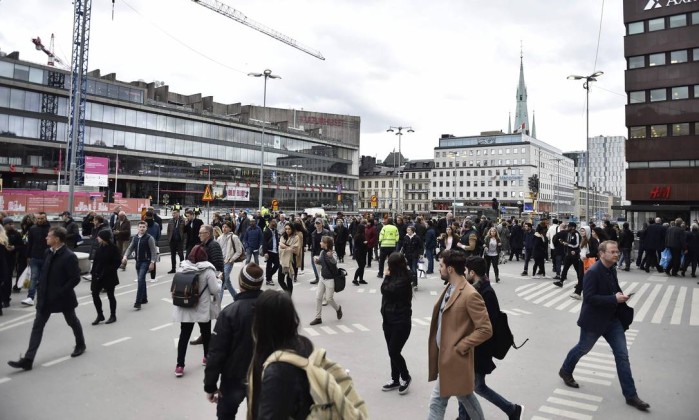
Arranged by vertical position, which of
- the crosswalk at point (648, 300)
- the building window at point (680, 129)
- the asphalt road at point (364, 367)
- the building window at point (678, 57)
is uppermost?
the building window at point (678, 57)

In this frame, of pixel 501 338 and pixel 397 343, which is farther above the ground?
pixel 501 338

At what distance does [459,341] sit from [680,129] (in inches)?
1586

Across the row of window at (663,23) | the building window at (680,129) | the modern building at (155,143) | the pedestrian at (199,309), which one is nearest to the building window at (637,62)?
the row of window at (663,23)

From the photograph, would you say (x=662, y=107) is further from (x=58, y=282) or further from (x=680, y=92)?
(x=58, y=282)

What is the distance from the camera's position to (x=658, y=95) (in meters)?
35.7

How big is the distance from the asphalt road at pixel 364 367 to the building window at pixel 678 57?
32.6 meters

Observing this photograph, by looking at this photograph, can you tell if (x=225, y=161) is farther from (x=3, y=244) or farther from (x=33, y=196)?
(x=3, y=244)

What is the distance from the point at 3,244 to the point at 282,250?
5.64 m

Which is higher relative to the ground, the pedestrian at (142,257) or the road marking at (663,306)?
the pedestrian at (142,257)

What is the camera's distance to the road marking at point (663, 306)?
9.64 meters

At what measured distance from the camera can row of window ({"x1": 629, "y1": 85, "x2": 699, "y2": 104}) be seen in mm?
34312

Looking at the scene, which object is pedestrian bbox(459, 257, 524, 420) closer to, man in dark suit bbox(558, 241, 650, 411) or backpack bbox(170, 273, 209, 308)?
man in dark suit bbox(558, 241, 650, 411)

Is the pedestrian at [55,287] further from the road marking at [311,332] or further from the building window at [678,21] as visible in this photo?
the building window at [678,21]

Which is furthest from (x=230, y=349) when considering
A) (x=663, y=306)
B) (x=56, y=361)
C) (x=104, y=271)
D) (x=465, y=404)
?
(x=663, y=306)
